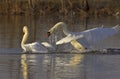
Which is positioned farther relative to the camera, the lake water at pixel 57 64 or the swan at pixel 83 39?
the swan at pixel 83 39

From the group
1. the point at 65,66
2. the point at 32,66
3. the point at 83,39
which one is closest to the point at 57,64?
the point at 65,66

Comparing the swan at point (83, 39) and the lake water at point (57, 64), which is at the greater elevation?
the swan at point (83, 39)

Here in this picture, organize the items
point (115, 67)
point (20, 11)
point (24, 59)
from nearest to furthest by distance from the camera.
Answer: point (115, 67) < point (24, 59) < point (20, 11)

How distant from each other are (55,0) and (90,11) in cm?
335

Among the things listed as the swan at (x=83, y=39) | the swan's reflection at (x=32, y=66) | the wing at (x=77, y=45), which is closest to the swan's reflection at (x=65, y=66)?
the swan's reflection at (x=32, y=66)

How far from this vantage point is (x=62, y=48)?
57.4 ft

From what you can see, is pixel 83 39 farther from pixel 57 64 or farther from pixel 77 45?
pixel 57 64

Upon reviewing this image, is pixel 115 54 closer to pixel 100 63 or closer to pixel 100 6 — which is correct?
pixel 100 63

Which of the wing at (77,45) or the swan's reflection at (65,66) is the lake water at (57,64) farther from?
the wing at (77,45)

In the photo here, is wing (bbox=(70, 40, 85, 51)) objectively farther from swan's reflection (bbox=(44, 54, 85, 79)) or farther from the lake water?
swan's reflection (bbox=(44, 54, 85, 79))

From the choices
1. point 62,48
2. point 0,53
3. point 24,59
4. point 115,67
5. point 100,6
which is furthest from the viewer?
point 100,6

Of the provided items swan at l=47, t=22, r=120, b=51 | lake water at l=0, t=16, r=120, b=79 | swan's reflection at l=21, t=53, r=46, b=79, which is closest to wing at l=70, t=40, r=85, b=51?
swan at l=47, t=22, r=120, b=51

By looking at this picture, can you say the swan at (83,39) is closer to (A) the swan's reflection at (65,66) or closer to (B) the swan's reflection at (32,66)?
(A) the swan's reflection at (65,66)

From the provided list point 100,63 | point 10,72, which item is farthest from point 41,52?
point 10,72
